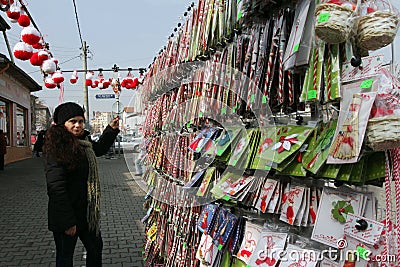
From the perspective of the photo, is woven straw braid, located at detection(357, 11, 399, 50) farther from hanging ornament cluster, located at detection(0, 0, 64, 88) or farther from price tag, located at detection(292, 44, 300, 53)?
hanging ornament cluster, located at detection(0, 0, 64, 88)

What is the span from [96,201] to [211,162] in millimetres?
1218

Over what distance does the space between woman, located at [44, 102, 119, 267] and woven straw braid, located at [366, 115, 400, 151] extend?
6.70 feet

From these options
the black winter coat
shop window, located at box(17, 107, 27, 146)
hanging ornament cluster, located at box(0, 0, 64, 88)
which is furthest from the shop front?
the black winter coat

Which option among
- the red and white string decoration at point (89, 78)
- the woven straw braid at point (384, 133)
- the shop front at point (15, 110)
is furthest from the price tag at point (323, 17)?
the red and white string decoration at point (89, 78)

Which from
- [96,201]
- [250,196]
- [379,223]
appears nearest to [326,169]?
[379,223]

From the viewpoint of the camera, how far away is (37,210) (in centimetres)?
620

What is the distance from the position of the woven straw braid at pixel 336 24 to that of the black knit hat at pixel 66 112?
2075 millimetres

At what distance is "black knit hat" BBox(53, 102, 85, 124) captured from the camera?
257 cm

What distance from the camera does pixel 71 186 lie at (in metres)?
2.47

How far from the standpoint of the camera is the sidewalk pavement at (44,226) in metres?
3.80

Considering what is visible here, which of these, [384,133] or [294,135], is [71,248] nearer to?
[294,135]

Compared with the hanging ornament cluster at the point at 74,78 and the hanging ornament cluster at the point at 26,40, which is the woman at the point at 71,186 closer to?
the hanging ornament cluster at the point at 26,40

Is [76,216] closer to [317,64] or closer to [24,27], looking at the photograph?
[317,64]

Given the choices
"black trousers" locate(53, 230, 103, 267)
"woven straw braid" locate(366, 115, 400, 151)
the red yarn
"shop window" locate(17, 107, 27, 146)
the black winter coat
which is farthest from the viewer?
"shop window" locate(17, 107, 27, 146)
